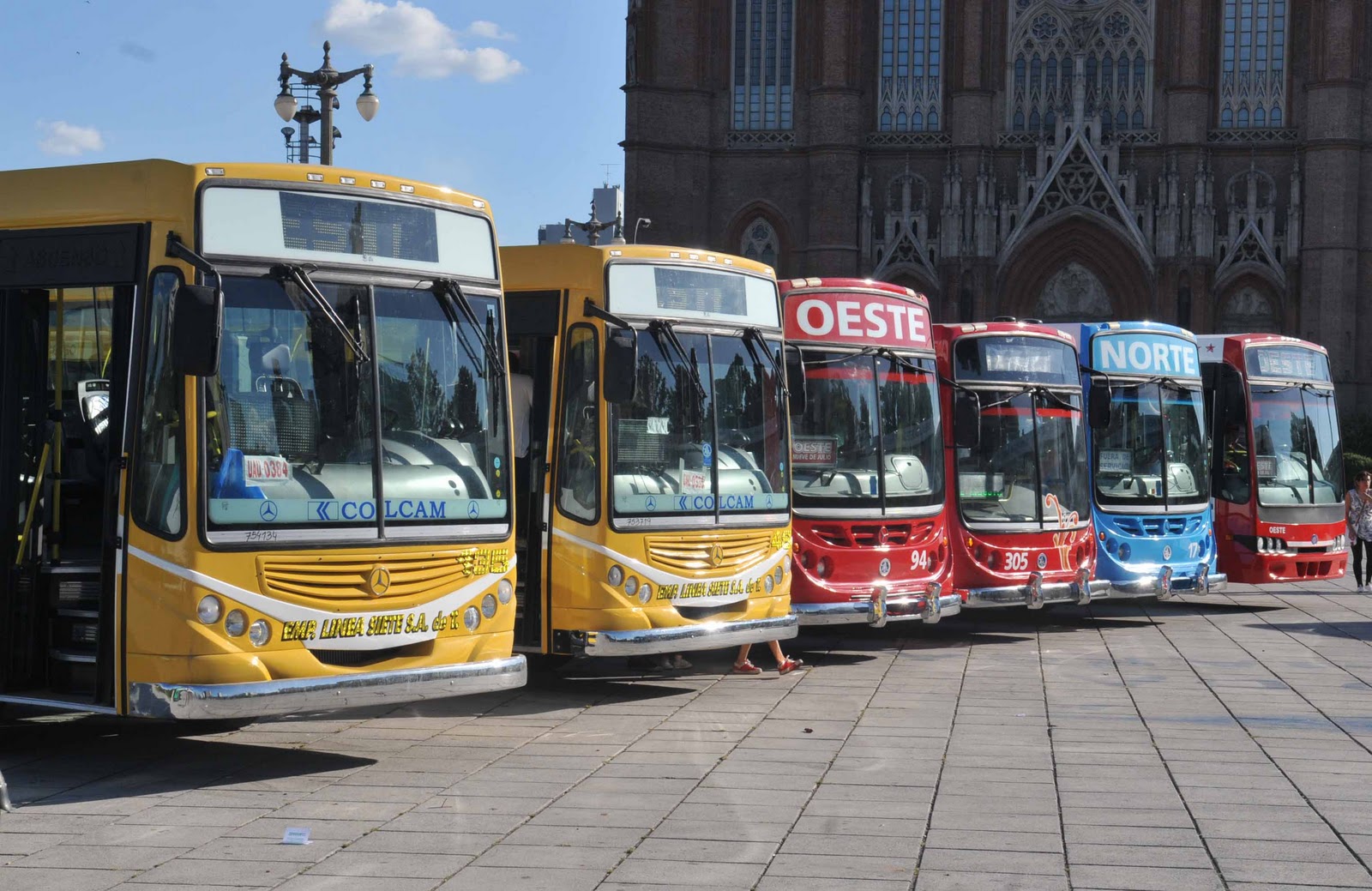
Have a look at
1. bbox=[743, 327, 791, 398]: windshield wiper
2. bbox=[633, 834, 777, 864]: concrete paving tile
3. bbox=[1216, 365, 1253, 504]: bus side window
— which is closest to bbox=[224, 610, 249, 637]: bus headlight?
bbox=[633, 834, 777, 864]: concrete paving tile

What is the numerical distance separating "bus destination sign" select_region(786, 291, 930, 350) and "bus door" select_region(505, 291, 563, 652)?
9.79ft

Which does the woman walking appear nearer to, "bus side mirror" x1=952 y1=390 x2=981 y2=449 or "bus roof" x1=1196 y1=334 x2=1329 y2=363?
"bus roof" x1=1196 y1=334 x2=1329 y2=363

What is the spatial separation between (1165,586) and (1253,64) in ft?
106

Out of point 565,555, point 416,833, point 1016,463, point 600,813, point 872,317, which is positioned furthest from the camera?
point 1016,463

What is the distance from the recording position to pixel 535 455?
36.7 ft

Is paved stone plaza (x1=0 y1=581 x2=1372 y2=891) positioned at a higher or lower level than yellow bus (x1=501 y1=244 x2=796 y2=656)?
lower

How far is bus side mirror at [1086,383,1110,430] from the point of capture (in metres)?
17.1

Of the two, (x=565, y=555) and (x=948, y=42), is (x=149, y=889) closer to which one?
(x=565, y=555)

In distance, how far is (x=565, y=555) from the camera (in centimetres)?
1093

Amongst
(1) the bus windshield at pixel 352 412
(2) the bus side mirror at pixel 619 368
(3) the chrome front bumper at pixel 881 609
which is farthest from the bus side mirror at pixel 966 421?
(1) the bus windshield at pixel 352 412

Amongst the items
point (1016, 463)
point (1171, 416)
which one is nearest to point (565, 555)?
point (1016, 463)

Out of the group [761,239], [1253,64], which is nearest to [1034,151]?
[1253,64]

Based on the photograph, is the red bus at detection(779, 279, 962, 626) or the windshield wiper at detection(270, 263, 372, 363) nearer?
the windshield wiper at detection(270, 263, 372, 363)

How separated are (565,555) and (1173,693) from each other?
429 centimetres
